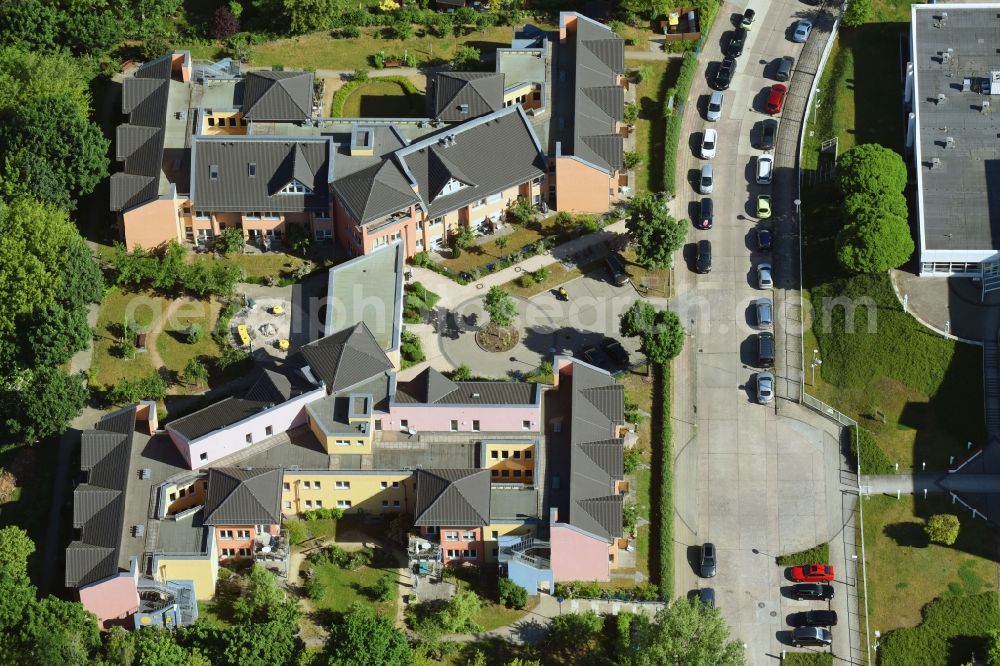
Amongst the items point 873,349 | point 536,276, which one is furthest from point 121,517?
point 873,349

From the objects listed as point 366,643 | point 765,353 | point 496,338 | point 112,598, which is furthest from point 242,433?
point 765,353

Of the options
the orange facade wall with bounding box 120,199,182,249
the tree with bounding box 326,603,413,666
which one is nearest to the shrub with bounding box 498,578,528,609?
the tree with bounding box 326,603,413,666

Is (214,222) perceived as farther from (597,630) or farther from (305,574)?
(597,630)

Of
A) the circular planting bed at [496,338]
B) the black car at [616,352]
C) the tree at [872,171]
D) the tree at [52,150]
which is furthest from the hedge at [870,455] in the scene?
the tree at [52,150]

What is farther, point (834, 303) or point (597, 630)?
point (834, 303)

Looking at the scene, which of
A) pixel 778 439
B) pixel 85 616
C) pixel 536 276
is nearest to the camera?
pixel 85 616

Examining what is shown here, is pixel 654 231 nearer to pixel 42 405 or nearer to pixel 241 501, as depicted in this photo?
pixel 241 501
